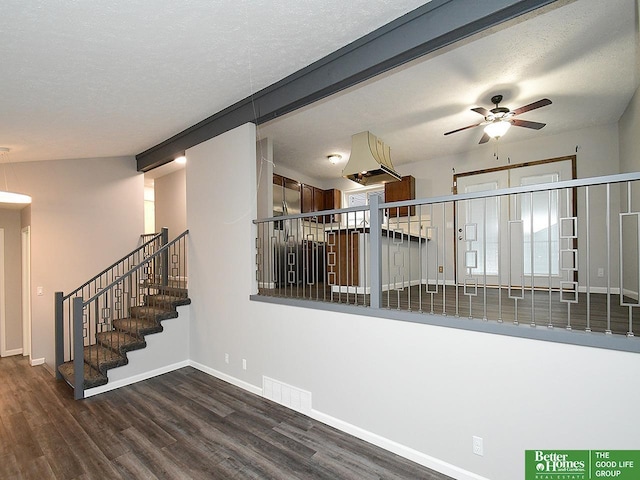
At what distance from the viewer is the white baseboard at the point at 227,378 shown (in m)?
3.70

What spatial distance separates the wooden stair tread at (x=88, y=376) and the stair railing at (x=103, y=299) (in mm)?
Result: 87

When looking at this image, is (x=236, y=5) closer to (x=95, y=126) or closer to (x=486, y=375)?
(x=95, y=126)

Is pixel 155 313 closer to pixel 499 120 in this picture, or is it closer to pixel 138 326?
pixel 138 326

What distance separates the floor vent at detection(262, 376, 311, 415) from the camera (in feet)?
10.5

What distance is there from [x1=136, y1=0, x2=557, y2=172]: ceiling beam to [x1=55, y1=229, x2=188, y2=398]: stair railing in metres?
2.10

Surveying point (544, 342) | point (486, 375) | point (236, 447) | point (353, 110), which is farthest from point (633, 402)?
point (353, 110)

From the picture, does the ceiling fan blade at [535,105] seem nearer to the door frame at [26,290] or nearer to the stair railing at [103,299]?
the stair railing at [103,299]

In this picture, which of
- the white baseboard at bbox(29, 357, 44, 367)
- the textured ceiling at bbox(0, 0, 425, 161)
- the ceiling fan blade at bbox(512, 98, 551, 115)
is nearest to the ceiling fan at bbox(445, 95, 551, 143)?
the ceiling fan blade at bbox(512, 98, 551, 115)

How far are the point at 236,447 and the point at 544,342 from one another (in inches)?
96.2

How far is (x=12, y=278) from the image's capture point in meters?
5.37

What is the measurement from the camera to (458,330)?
2312 mm

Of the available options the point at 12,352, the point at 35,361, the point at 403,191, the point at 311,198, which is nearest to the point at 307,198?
the point at 311,198

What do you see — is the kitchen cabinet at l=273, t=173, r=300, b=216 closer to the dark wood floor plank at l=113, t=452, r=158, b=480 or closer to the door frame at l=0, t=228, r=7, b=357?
the dark wood floor plank at l=113, t=452, r=158, b=480

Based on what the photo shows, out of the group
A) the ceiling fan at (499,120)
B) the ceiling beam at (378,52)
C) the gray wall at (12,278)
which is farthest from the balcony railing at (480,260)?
the gray wall at (12,278)
